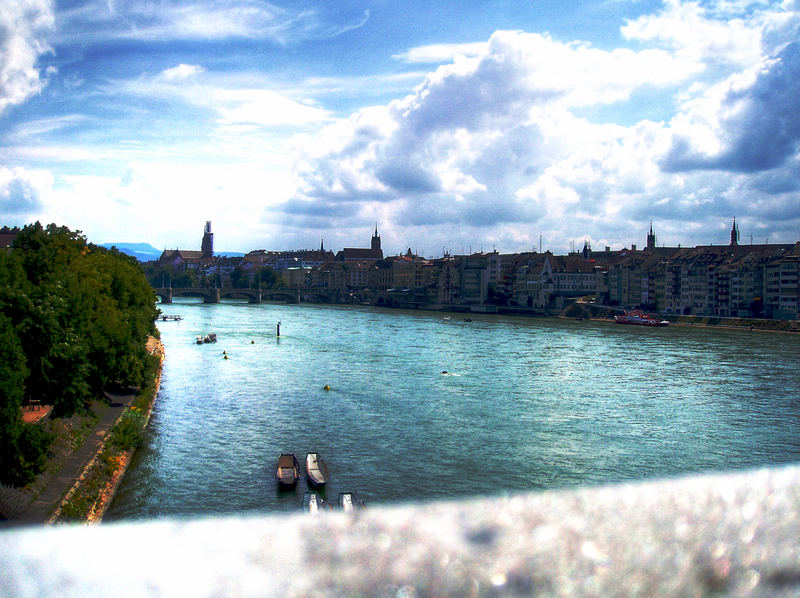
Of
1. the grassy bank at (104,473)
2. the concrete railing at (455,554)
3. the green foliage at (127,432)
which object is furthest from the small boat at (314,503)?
the concrete railing at (455,554)

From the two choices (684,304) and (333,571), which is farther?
(684,304)

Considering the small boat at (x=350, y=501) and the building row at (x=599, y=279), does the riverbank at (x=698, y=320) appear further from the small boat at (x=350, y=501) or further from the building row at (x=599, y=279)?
the small boat at (x=350, y=501)

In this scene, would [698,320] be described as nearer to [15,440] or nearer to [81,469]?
[81,469]

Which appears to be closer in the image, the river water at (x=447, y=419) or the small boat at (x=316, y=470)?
the small boat at (x=316, y=470)

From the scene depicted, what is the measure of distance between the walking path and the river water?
57 centimetres

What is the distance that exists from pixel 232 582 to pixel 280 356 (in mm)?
21683

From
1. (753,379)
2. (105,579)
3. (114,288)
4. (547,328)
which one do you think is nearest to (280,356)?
(114,288)

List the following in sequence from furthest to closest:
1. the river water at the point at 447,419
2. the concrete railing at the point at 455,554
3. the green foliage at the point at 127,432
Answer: the green foliage at the point at 127,432, the river water at the point at 447,419, the concrete railing at the point at 455,554

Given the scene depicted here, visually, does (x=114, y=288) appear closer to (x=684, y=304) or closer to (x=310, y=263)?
(x=684, y=304)

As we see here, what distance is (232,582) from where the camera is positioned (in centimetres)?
167

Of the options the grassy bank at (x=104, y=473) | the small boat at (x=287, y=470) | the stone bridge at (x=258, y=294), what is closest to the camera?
the grassy bank at (x=104, y=473)

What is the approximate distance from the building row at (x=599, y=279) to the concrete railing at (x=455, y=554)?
40726 millimetres

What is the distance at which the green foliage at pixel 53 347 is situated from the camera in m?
7.07

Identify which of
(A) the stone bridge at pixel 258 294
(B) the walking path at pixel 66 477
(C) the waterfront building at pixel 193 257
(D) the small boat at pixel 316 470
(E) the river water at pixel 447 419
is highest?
(C) the waterfront building at pixel 193 257
